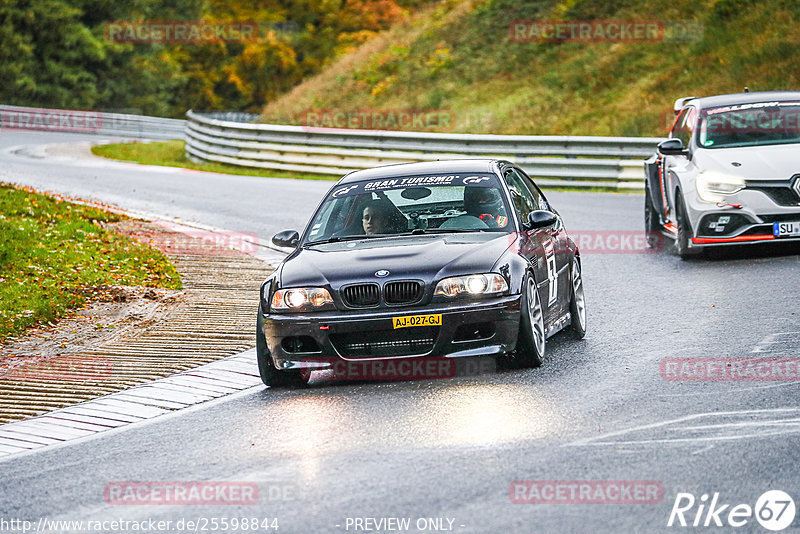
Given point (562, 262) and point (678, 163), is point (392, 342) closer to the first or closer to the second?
point (562, 262)

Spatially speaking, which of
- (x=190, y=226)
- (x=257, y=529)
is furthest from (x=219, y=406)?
(x=190, y=226)

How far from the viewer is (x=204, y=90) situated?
225 feet

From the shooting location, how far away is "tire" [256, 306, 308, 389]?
9047 mm

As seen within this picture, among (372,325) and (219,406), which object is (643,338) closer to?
(372,325)

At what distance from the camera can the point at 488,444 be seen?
6.99m

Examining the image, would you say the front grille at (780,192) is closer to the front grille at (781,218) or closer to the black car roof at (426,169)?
the front grille at (781,218)

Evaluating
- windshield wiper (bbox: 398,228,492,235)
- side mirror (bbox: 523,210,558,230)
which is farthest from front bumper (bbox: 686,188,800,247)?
windshield wiper (bbox: 398,228,492,235)

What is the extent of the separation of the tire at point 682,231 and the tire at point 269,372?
21.7 ft

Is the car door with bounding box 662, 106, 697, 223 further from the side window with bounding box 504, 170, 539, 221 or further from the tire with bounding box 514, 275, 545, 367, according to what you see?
the tire with bounding box 514, 275, 545, 367

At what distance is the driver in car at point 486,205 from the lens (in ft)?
32.4

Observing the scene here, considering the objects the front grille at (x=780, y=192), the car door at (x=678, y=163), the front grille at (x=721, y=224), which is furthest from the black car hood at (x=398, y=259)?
the car door at (x=678, y=163)

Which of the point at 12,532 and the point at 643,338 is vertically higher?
the point at 12,532

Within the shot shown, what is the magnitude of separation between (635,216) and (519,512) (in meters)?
14.0

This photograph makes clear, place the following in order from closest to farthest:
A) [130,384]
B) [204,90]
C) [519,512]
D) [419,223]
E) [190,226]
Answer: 1. [519,512]
2. [130,384]
3. [419,223]
4. [190,226]
5. [204,90]
